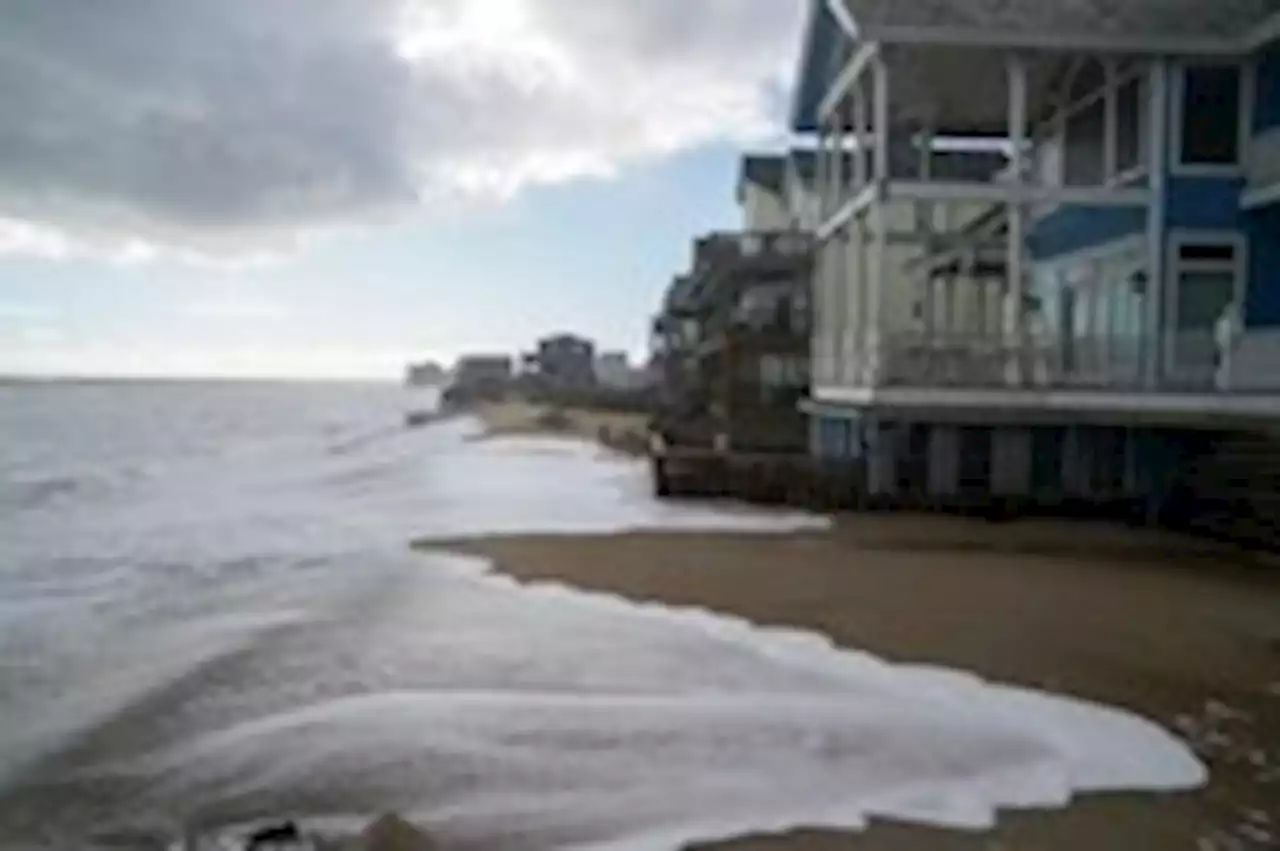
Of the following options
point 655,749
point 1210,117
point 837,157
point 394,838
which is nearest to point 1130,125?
point 1210,117

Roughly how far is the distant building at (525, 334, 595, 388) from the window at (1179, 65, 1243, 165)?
98034 millimetres

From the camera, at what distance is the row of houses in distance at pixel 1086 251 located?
69.0 ft

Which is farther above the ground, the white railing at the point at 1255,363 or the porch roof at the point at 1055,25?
the porch roof at the point at 1055,25

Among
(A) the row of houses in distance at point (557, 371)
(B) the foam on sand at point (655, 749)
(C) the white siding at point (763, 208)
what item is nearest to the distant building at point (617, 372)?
(A) the row of houses in distance at point (557, 371)

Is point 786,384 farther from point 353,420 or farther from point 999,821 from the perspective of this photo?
point 353,420

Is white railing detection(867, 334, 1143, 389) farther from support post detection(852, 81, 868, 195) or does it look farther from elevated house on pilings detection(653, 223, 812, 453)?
elevated house on pilings detection(653, 223, 812, 453)

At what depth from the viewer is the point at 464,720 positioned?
429 inches

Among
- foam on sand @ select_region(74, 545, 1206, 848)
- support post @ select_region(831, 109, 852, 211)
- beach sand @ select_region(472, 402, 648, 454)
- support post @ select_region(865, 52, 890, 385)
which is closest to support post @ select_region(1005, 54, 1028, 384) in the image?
support post @ select_region(865, 52, 890, 385)

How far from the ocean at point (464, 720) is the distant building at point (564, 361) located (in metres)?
103

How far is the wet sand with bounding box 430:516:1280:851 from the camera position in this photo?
27.1ft

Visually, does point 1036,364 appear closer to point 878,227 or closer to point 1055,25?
point 878,227

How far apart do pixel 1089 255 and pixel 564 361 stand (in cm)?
10931

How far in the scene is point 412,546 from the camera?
2266 centimetres

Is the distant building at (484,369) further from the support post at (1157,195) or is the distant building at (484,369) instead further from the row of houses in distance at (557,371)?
the support post at (1157,195)
